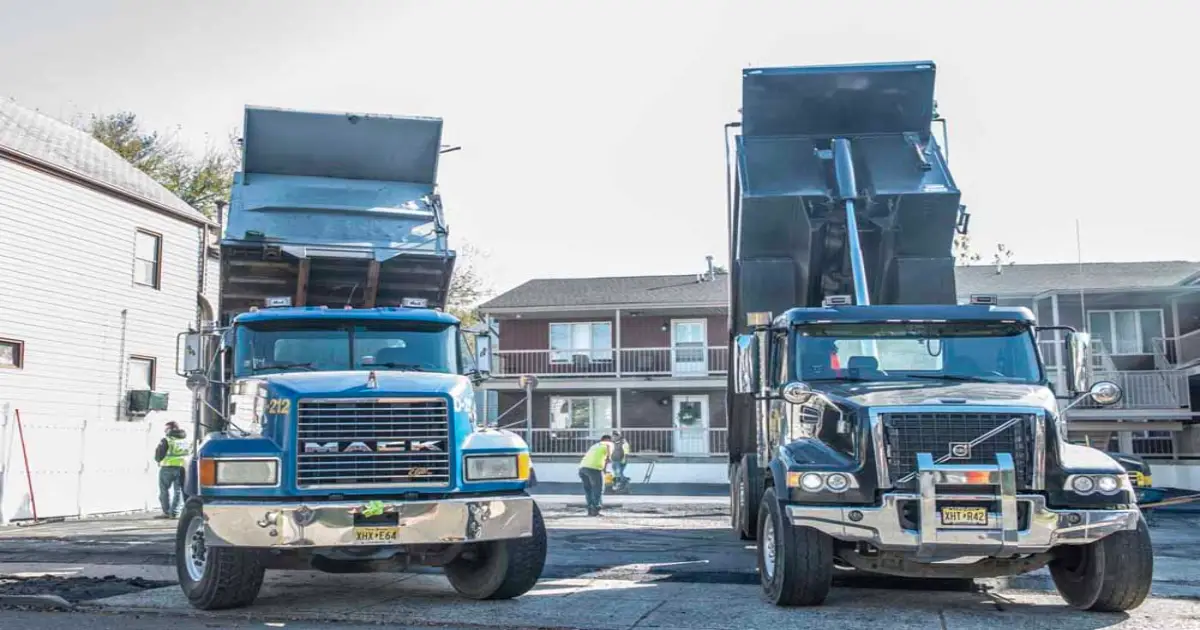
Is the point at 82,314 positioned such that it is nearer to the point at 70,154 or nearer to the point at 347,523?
the point at 70,154

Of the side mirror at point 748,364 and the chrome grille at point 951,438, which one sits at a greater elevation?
the side mirror at point 748,364

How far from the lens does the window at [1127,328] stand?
1188 inches

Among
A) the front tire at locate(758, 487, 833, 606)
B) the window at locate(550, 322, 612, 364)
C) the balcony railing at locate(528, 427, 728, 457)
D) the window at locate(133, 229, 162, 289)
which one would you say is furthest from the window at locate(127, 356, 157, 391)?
the front tire at locate(758, 487, 833, 606)

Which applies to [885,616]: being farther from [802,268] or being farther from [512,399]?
[512,399]

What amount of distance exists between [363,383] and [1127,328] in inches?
1050

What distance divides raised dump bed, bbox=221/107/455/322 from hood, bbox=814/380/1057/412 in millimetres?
4967

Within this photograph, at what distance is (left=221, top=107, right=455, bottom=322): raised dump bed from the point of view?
11.8 meters

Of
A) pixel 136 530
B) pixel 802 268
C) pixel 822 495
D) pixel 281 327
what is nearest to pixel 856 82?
pixel 802 268

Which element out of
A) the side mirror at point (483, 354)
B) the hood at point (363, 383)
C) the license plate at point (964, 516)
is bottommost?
the license plate at point (964, 516)

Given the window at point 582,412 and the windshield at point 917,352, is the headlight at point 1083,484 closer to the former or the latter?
the windshield at point 917,352

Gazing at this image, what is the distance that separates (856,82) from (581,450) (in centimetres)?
2481

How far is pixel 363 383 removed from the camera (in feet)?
28.9

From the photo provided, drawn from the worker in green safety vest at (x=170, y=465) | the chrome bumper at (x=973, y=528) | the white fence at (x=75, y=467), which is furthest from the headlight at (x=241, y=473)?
the white fence at (x=75, y=467)

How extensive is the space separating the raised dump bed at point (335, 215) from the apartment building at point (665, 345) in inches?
811
